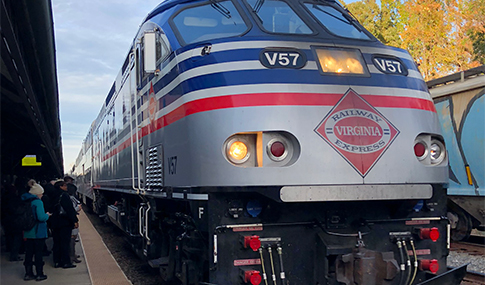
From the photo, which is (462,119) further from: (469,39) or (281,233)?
(469,39)

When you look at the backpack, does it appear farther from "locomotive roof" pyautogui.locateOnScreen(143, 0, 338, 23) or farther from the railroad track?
the railroad track

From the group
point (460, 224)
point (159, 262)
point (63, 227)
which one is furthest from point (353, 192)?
point (460, 224)

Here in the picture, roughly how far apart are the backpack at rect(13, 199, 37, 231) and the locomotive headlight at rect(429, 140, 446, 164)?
6.18 meters

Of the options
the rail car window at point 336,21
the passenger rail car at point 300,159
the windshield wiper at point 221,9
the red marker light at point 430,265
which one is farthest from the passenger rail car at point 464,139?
the windshield wiper at point 221,9

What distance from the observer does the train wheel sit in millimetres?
10750

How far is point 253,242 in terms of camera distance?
429cm

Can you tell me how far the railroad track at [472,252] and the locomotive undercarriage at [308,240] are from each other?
267cm

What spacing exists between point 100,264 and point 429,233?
20.8ft

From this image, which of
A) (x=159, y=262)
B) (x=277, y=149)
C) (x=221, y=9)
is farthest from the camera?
(x=159, y=262)

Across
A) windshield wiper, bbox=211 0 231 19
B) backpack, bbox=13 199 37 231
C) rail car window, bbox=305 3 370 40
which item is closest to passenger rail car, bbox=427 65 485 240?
rail car window, bbox=305 3 370 40

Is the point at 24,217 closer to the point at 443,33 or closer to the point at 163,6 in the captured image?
the point at 163,6

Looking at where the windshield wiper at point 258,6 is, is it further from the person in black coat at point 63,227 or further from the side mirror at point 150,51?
the person in black coat at point 63,227

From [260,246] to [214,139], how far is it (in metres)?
1.00

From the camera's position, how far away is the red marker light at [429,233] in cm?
470
